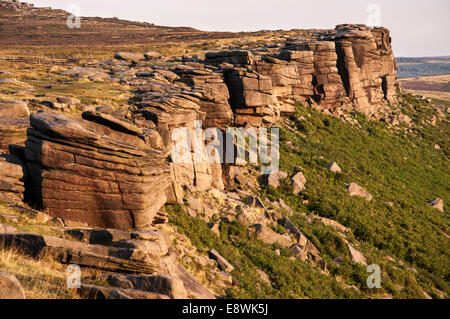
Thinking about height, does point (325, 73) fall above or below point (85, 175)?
above

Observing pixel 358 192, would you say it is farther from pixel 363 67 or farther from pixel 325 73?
pixel 363 67

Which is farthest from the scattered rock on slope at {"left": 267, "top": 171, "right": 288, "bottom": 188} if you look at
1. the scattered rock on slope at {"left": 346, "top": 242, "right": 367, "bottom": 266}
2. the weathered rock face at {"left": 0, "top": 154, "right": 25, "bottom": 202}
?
the weathered rock face at {"left": 0, "top": 154, "right": 25, "bottom": 202}

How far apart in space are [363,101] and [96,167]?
4614 centimetres

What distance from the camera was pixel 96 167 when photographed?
1366 centimetres

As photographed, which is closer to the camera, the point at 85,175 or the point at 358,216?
the point at 85,175

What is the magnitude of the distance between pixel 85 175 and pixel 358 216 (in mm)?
20237

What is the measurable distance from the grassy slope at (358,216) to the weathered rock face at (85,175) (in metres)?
3.55

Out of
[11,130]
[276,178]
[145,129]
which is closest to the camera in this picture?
[11,130]

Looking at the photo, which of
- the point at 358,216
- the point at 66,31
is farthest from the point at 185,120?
the point at 66,31

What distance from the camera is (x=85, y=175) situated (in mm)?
13570

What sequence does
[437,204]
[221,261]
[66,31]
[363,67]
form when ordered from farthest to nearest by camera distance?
[66,31], [363,67], [437,204], [221,261]

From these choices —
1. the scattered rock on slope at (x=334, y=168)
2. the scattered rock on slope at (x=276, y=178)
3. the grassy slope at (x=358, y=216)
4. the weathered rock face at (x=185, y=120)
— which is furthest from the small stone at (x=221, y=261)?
the scattered rock on slope at (x=334, y=168)

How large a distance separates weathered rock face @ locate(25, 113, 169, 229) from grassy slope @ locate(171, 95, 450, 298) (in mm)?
3547

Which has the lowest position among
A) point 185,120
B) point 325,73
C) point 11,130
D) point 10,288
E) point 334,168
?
point 334,168
